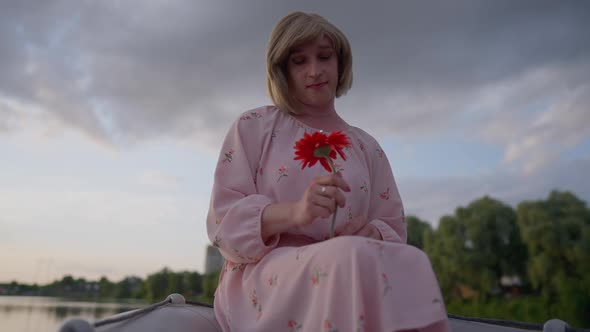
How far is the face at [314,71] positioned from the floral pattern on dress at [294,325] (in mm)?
998

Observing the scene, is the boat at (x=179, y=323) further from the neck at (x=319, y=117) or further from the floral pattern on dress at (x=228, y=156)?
the neck at (x=319, y=117)

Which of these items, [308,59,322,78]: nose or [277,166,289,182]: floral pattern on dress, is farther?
[308,59,322,78]: nose

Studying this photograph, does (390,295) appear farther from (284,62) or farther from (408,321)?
(284,62)

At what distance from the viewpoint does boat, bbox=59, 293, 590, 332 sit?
1.53 metres

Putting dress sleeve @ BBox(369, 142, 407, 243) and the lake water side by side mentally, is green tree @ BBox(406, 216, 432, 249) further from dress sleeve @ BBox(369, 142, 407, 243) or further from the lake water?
dress sleeve @ BBox(369, 142, 407, 243)

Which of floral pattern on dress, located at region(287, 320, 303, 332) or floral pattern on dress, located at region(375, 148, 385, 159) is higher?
floral pattern on dress, located at region(375, 148, 385, 159)

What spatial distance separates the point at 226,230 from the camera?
1.69 metres

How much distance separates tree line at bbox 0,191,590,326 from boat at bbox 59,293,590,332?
19570 mm

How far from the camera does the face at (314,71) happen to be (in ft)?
6.57

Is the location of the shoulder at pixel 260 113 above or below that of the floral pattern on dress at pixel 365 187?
above

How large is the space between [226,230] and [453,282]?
26299 mm

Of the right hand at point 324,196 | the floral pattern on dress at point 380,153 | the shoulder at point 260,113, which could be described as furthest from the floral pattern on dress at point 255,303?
the floral pattern on dress at point 380,153

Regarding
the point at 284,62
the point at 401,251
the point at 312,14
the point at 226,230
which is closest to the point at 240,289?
the point at 226,230

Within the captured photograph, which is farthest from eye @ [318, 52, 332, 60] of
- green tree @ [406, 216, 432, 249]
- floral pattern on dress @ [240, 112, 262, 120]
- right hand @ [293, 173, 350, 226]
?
green tree @ [406, 216, 432, 249]
